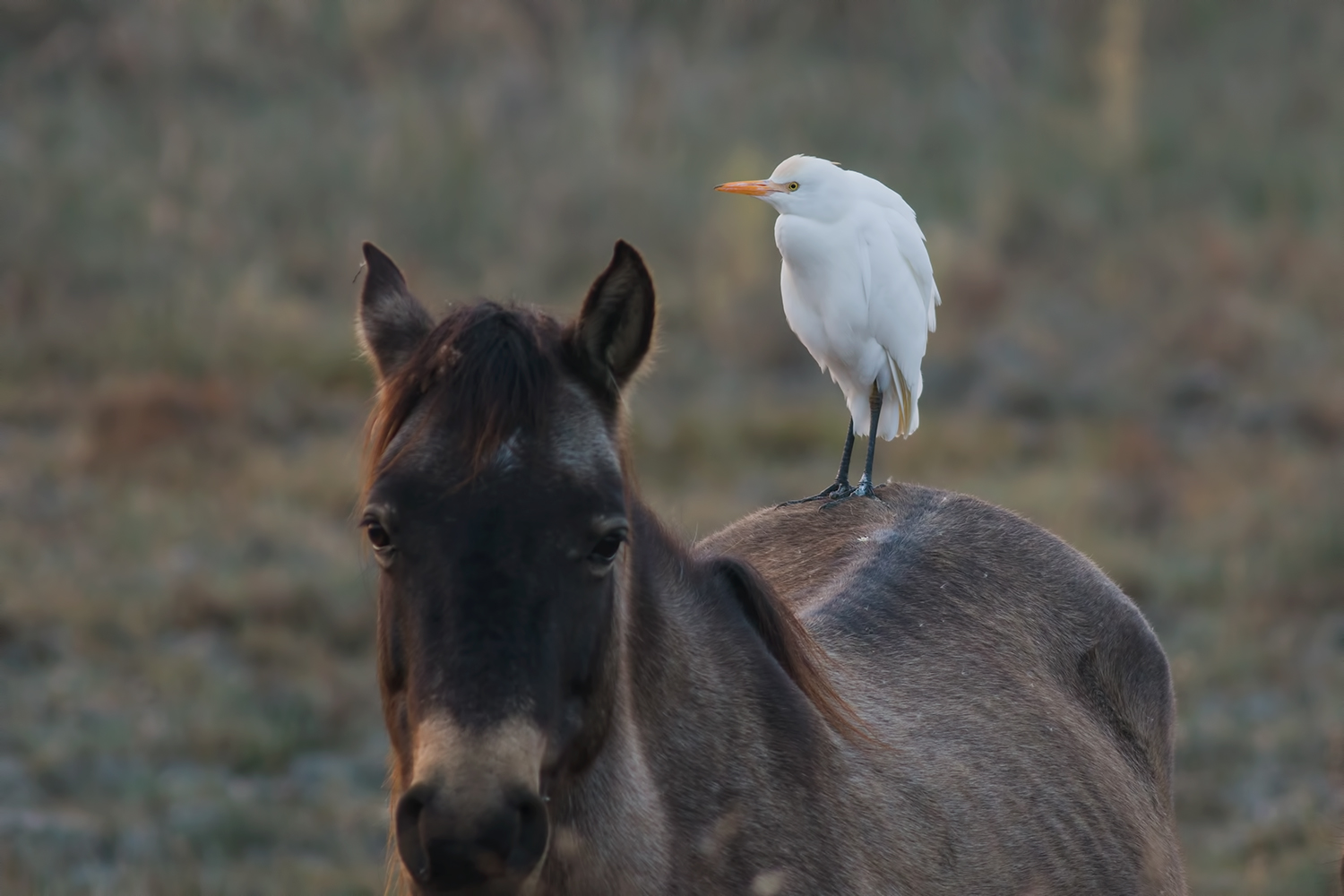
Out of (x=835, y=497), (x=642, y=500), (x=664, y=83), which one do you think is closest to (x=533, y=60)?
(x=664, y=83)

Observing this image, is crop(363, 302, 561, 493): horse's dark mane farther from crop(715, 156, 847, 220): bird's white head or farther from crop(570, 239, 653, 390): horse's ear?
crop(715, 156, 847, 220): bird's white head

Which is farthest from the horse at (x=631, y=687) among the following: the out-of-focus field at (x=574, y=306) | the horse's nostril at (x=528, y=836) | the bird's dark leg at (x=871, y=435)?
the out-of-focus field at (x=574, y=306)

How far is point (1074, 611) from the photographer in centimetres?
383

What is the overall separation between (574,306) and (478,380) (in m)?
8.31

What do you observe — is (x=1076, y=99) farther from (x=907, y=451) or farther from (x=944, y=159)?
(x=907, y=451)

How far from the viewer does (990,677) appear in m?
3.49

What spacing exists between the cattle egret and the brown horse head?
0.92 m

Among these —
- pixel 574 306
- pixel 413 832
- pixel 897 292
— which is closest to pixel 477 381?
pixel 413 832

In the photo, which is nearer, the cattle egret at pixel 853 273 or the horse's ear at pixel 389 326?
the horse's ear at pixel 389 326

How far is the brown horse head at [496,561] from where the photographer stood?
2203 millimetres

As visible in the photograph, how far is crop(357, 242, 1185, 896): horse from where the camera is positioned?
2.28 metres

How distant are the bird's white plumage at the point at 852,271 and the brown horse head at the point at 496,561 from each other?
3.21ft

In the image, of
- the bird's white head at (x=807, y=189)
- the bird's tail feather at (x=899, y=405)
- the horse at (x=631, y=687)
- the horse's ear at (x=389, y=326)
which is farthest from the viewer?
the bird's tail feather at (x=899, y=405)

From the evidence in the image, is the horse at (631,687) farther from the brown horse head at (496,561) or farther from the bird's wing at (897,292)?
the bird's wing at (897,292)
